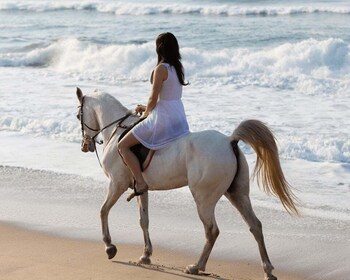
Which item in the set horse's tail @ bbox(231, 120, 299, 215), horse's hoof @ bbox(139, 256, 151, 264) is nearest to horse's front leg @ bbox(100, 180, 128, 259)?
horse's hoof @ bbox(139, 256, 151, 264)

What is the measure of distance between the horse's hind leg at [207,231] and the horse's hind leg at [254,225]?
0.70 feet

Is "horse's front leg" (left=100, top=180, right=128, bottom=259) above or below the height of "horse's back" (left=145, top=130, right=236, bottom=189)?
below

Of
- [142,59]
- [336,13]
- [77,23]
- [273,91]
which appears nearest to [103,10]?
[77,23]

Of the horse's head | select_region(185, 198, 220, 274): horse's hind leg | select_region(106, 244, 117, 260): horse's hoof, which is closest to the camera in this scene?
select_region(185, 198, 220, 274): horse's hind leg

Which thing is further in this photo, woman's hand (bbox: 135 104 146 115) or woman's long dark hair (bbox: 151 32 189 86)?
woman's hand (bbox: 135 104 146 115)

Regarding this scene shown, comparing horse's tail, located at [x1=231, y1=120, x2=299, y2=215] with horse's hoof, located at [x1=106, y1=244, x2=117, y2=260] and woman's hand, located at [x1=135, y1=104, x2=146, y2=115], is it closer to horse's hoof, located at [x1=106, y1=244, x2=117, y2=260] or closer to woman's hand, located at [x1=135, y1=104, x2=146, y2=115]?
woman's hand, located at [x1=135, y1=104, x2=146, y2=115]

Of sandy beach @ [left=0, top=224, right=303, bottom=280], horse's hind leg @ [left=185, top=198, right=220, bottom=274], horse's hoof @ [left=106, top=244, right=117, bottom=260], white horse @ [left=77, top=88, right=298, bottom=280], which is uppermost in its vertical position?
white horse @ [left=77, top=88, right=298, bottom=280]

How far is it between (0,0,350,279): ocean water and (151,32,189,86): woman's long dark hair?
2113 mm

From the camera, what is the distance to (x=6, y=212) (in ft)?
32.3

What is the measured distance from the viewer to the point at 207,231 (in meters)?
7.56

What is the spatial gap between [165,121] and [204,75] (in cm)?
1394

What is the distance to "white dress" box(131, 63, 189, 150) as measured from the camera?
7.73 metres

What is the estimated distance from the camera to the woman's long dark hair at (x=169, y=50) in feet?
25.0

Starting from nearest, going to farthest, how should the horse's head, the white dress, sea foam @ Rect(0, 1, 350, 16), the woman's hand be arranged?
the white dress, the woman's hand, the horse's head, sea foam @ Rect(0, 1, 350, 16)
